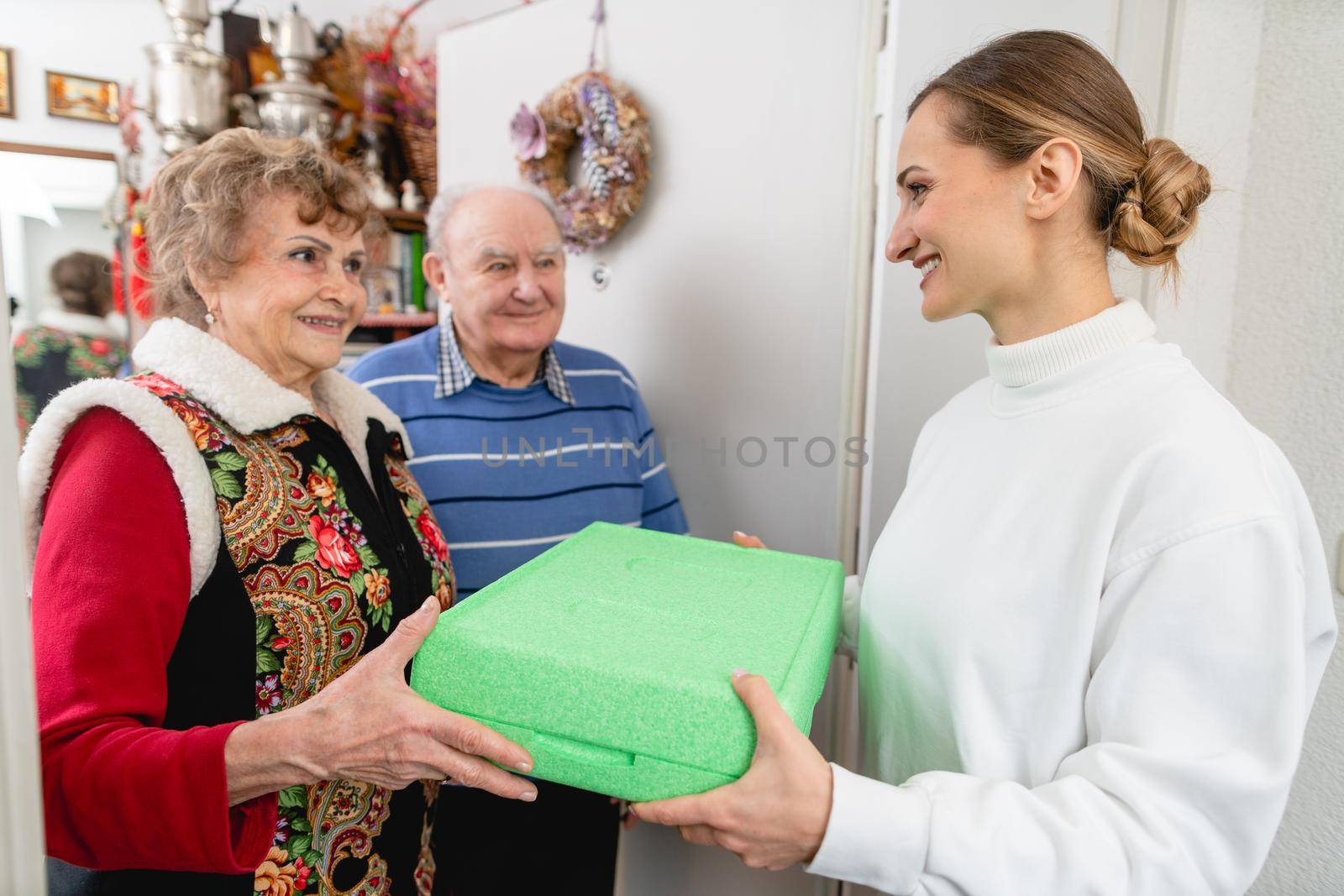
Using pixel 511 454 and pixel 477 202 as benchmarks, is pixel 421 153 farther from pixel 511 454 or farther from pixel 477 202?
pixel 511 454

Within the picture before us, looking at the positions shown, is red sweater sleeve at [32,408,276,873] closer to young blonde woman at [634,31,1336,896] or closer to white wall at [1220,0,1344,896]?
young blonde woman at [634,31,1336,896]

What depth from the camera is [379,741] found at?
2.40ft

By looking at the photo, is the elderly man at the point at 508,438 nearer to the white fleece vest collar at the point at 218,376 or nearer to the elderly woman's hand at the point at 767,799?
the white fleece vest collar at the point at 218,376

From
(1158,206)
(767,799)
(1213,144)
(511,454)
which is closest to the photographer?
(767,799)

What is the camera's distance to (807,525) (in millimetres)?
1599

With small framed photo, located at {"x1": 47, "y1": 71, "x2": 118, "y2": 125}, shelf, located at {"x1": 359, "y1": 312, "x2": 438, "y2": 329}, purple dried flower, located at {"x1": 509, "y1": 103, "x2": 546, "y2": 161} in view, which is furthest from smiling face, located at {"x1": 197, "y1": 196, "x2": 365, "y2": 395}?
small framed photo, located at {"x1": 47, "y1": 71, "x2": 118, "y2": 125}

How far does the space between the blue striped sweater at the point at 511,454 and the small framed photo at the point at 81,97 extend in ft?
7.99

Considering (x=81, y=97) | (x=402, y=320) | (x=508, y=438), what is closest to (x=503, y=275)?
(x=508, y=438)

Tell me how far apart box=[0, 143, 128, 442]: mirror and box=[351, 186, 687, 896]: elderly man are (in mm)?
1980

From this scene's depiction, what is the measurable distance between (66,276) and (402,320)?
115 centimetres

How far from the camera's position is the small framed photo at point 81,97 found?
3068 mm

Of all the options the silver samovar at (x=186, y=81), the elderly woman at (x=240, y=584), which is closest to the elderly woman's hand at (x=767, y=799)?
the elderly woman at (x=240, y=584)

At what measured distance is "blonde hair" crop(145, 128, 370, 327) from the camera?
100 centimetres

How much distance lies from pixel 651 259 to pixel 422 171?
195 centimetres
